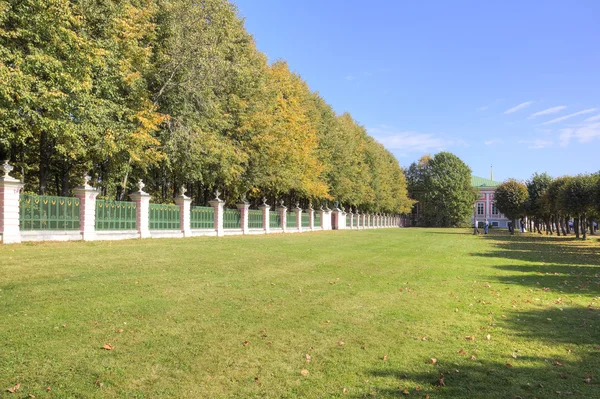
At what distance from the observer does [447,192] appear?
10000cm

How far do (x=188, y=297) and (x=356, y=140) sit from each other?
58.1 m

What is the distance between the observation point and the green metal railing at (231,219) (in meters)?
32.6

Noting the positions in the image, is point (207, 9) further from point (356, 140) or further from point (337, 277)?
point (356, 140)

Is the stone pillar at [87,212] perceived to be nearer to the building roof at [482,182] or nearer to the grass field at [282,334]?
the grass field at [282,334]

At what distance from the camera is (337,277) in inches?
498

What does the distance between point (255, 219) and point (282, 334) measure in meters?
30.5

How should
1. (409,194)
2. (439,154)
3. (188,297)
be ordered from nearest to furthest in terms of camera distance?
(188,297)
(439,154)
(409,194)

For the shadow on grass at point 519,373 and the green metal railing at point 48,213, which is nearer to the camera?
the shadow on grass at point 519,373

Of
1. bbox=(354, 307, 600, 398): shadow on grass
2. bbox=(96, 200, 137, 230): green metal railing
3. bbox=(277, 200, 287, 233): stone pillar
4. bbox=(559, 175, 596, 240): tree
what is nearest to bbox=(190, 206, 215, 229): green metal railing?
bbox=(96, 200, 137, 230): green metal railing

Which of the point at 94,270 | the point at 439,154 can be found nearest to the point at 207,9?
the point at 94,270

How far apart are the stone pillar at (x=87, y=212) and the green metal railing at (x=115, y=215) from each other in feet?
1.54

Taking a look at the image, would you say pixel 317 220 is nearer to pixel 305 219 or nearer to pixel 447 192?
pixel 305 219

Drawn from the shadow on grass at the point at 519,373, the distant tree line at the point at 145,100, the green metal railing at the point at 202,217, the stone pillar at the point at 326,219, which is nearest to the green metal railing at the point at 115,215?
the distant tree line at the point at 145,100

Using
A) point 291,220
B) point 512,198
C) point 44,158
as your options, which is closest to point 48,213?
point 44,158
